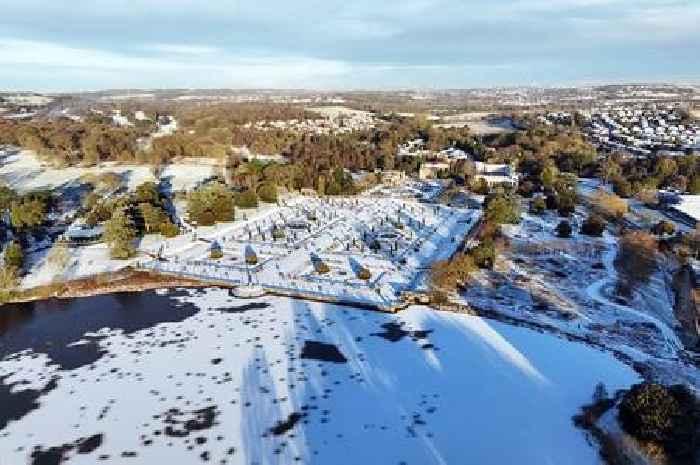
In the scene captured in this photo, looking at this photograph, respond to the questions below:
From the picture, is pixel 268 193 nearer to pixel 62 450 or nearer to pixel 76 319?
pixel 76 319

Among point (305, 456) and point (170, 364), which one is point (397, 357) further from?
point (170, 364)

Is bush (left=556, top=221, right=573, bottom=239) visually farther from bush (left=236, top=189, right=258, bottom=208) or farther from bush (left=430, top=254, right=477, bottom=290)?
bush (left=236, top=189, right=258, bottom=208)

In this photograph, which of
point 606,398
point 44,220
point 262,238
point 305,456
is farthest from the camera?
point 44,220

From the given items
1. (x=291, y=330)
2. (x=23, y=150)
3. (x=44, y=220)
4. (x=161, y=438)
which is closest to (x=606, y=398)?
(x=291, y=330)

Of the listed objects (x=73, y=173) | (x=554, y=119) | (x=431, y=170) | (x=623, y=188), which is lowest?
(x=623, y=188)

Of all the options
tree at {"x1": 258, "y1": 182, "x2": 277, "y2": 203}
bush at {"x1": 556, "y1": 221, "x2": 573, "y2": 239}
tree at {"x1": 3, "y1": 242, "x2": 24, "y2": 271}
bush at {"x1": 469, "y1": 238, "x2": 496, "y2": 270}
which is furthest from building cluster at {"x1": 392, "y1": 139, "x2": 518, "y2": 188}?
tree at {"x1": 3, "y1": 242, "x2": 24, "y2": 271}

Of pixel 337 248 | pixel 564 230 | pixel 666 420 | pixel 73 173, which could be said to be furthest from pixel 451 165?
pixel 666 420
